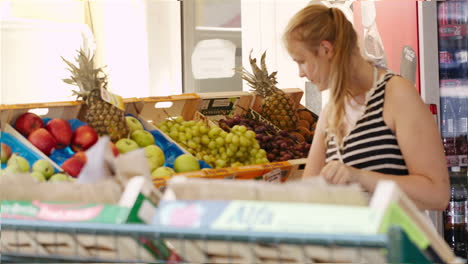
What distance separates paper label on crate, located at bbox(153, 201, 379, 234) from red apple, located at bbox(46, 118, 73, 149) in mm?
1959

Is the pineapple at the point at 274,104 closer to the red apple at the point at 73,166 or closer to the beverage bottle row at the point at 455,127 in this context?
the red apple at the point at 73,166

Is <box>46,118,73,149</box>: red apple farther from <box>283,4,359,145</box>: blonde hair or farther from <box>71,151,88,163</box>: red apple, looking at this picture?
<box>283,4,359,145</box>: blonde hair

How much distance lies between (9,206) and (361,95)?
125 cm

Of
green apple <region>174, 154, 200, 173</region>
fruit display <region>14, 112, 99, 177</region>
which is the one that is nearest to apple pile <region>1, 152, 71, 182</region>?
fruit display <region>14, 112, 99, 177</region>

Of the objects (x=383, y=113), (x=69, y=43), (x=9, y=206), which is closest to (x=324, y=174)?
(x=383, y=113)

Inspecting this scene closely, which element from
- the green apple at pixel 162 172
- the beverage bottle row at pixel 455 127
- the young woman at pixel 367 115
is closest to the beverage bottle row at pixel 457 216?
the beverage bottle row at pixel 455 127

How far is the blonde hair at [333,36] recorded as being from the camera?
2.06 metres

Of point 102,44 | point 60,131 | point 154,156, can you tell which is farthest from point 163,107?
point 102,44

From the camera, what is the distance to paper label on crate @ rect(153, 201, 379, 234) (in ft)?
3.01

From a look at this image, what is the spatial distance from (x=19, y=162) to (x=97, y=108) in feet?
1.76

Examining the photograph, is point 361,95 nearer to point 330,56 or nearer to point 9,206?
point 330,56

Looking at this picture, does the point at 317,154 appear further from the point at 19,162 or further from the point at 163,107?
the point at 163,107

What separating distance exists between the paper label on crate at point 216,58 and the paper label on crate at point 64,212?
15.3 feet

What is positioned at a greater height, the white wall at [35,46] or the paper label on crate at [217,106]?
the white wall at [35,46]
